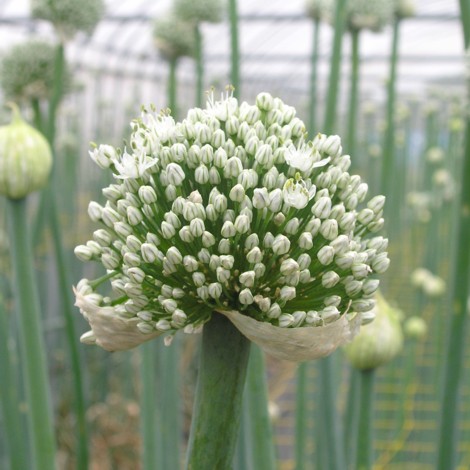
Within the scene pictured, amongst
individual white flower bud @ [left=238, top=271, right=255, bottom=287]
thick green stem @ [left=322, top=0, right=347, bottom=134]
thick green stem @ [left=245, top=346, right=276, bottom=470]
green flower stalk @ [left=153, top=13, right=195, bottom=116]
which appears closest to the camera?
individual white flower bud @ [left=238, top=271, right=255, bottom=287]

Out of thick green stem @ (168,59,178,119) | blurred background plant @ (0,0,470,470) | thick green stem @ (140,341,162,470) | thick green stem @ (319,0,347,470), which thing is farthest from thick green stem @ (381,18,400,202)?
thick green stem @ (140,341,162,470)

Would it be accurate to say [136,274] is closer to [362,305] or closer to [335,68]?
[362,305]

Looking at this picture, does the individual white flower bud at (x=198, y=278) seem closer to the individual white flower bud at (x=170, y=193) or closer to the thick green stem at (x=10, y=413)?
the individual white flower bud at (x=170, y=193)

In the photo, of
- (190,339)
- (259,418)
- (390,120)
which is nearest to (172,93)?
(390,120)

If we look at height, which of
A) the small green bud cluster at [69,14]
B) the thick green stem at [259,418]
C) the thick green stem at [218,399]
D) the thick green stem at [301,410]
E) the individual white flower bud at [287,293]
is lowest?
the thick green stem at [301,410]

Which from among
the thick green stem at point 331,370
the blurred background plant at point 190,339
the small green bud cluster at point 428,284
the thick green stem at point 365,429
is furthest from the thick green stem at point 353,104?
the small green bud cluster at point 428,284

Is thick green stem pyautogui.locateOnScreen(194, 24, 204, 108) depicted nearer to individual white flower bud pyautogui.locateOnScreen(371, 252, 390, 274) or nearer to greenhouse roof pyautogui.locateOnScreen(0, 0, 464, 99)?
individual white flower bud pyautogui.locateOnScreen(371, 252, 390, 274)
